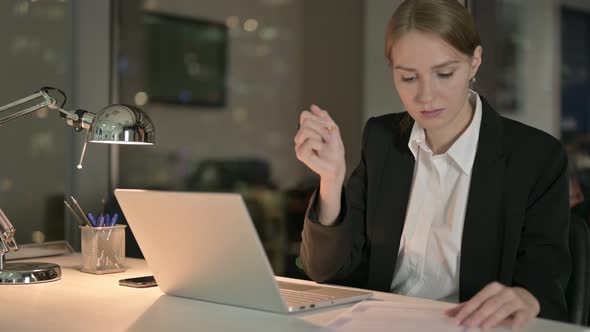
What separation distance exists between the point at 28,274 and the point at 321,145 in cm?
68

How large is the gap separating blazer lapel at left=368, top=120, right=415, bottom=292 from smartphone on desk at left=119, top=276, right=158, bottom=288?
18.1 inches

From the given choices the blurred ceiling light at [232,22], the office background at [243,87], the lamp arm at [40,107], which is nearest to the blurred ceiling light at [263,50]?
the office background at [243,87]

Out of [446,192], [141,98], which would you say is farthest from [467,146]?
[141,98]

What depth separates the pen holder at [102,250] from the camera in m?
1.58

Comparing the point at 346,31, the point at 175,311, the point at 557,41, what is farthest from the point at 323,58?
the point at 175,311

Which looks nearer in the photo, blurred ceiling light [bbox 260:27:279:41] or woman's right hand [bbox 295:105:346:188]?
woman's right hand [bbox 295:105:346:188]

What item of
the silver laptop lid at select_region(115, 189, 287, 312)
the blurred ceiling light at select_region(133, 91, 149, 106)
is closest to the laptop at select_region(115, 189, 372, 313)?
the silver laptop lid at select_region(115, 189, 287, 312)

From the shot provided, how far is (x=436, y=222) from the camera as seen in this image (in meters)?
1.47

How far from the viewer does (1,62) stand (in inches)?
78.8

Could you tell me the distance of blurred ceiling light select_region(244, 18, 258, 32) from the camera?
3.67 metres

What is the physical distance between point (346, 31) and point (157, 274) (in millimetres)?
2081

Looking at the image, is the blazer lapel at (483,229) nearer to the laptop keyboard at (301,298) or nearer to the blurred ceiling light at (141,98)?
the laptop keyboard at (301,298)

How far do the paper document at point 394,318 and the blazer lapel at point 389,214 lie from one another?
0.35 metres

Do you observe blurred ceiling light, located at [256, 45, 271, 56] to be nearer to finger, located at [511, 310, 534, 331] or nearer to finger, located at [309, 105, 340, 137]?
finger, located at [309, 105, 340, 137]
